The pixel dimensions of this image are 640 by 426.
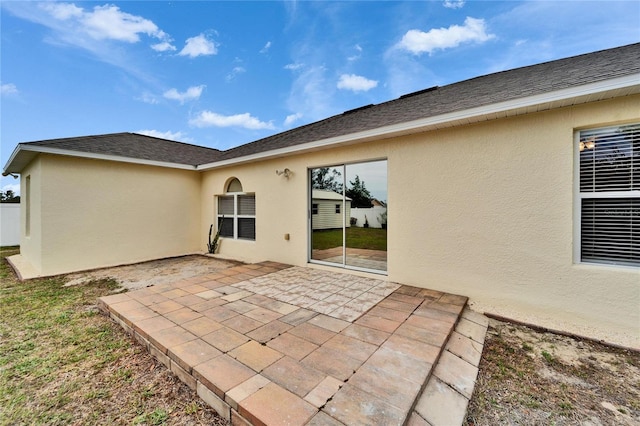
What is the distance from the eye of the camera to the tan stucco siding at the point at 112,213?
6219mm

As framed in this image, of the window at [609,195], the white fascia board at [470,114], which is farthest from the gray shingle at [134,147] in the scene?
the window at [609,195]

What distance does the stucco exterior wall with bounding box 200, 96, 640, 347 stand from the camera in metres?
3.17

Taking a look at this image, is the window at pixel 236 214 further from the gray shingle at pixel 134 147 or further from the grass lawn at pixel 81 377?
the grass lawn at pixel 81 377

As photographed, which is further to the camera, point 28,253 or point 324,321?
point 28,253

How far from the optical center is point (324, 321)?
3.16 metres

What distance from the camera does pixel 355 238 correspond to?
553 centimetres

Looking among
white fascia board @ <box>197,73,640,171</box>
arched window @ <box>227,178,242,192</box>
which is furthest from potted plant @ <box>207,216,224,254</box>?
white fascia board @ <box>197,73,640,171</box>

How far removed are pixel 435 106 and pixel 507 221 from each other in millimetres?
2584

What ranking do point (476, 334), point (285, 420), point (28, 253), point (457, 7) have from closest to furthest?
point (285, 420)
point (476, 334)
point (457, 7)
point (28, 253)

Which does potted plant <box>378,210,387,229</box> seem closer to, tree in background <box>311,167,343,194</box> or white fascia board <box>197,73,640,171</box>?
tree in background <box>311,167,343,194</box>

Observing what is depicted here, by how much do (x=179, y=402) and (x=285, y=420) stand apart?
43.8 inches

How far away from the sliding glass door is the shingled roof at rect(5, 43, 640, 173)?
81 cm

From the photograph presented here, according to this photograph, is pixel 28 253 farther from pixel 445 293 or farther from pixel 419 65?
pixel 419 65

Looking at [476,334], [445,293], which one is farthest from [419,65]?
[476,334]
